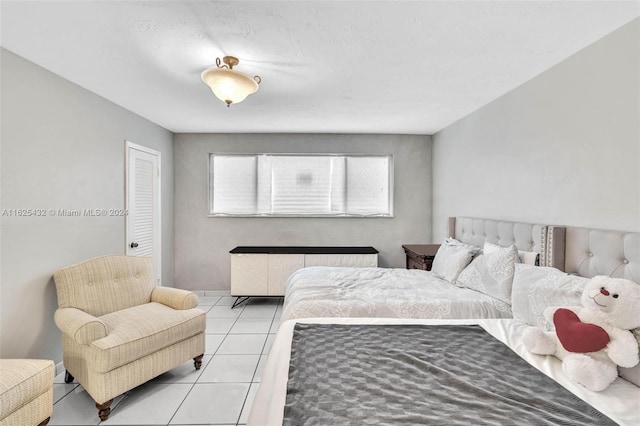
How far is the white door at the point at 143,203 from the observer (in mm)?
3473

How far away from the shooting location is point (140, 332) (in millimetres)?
2189

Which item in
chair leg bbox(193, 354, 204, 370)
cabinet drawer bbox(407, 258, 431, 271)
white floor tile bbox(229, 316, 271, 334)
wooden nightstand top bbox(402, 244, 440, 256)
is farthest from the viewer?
wooden nightstand top bbox(402, 244, 440, 256)

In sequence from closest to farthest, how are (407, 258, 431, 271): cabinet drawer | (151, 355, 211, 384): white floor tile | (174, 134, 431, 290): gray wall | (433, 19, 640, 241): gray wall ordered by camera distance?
(433, 19, 640, 241): gray wall → (151, 355, 211, 384): white floor tile → (407, 258, 431, 271): cabinet drawer → (174, 134, 431, 290): gray wall

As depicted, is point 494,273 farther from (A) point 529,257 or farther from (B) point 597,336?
(B) point 597,336

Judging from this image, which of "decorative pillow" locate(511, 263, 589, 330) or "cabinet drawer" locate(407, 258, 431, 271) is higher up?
"decorative pillow" locate(511, 263, 589, 330)

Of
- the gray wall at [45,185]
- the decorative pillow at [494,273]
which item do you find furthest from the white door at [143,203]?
the decorative pillow at [494,273]

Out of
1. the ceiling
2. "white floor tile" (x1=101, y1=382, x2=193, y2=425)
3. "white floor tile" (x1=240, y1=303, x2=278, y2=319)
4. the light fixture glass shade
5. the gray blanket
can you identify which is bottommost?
"white floor tile" (x1=101, y1=382, x2=193, y2=425)

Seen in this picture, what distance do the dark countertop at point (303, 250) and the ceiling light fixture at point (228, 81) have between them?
2.35 meters

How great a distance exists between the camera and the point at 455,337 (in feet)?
5.36

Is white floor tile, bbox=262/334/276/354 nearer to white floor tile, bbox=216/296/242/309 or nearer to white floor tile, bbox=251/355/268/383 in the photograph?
white floor tile, bbox=251/355/268/383

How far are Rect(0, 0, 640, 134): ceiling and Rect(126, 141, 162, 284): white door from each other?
0.78 metres

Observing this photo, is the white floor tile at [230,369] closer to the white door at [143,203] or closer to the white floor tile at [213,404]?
the white floor tile at [213,404]

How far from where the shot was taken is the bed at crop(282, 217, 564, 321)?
87.1 inches

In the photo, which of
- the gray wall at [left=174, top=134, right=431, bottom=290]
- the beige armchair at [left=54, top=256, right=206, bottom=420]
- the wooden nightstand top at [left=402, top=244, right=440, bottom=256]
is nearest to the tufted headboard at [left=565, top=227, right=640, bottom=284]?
the wooden nightstand top at [left=402, top=244, right=440, bottom=256]
